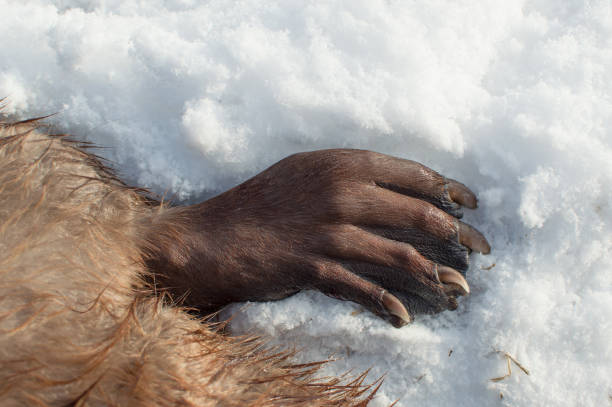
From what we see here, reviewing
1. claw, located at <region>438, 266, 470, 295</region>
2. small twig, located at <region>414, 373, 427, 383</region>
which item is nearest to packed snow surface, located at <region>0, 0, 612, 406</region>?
small twig, located at <region>414, 373, 427, 383</region>

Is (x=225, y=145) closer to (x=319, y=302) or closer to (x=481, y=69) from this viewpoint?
(x=319, y=302)

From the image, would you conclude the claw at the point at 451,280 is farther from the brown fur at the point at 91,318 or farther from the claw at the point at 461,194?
the brown fur at the point at 91,318

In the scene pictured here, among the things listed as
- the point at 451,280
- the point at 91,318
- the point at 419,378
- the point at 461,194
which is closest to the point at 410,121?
the point at 461,194

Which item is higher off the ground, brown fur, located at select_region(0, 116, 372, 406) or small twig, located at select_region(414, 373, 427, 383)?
brown fur, located at select_region(0, 116, 372, 406)

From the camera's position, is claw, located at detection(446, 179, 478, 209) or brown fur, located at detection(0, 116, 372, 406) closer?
brown fur, located at detection(0, 116, 372, 406)

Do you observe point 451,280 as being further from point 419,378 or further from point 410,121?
point 410,121

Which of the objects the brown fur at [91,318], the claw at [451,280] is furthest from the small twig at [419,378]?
the claw at [451,280]

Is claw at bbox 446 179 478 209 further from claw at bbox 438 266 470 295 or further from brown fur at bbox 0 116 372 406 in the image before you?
brown fur at bbox 0 116 372 406
